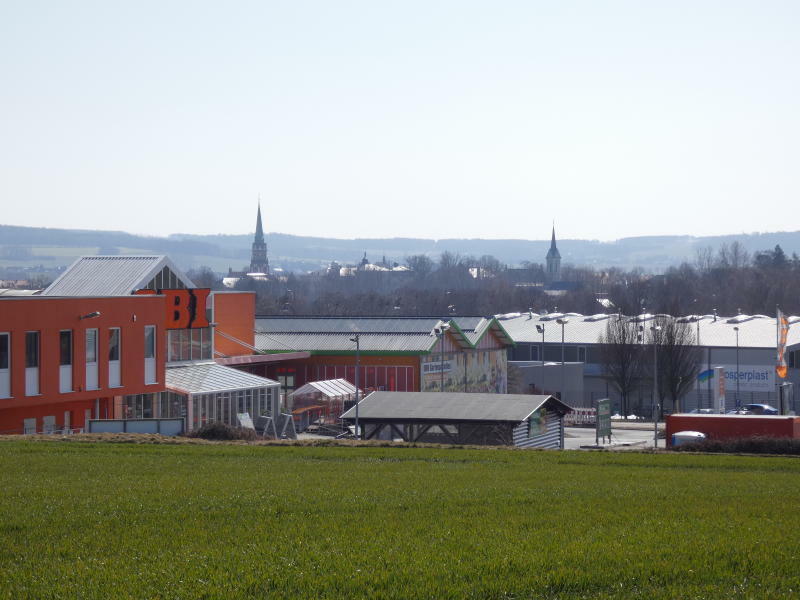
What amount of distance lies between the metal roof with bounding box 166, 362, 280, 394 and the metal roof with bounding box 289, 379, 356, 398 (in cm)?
505

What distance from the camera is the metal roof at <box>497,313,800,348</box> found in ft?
268

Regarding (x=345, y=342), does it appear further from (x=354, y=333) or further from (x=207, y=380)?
(x=207, y=380)

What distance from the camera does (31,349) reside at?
35.4m

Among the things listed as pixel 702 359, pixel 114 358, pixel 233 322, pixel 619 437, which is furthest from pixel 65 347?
pixel 702 359

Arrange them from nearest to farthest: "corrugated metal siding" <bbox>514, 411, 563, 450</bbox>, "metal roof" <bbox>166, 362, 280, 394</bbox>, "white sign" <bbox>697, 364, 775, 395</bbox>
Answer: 1. "corrugated metal siding" <bbox>514, 411, 563, 450</bbox>
2. "metal roof" <bbox>166, 362, 280, 394</bbox>
3. "white sign" <bbox>697, 364, 775, 395</bbox>

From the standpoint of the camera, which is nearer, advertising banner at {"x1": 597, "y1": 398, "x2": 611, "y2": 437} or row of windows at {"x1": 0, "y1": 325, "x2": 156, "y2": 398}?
row of windows at {"x1": 0, "y1": 325, "x2": 156, "y2": 398}

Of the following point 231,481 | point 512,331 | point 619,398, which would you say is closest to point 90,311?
point 231,481

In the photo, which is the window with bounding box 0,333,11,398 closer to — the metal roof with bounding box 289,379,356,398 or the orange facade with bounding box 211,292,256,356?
the orange facade with bounding box 211,292,256,356

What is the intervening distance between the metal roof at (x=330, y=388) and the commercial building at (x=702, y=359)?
21072 mm

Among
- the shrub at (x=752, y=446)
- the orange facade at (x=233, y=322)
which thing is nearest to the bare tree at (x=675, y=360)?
the orange facade at (x=233, y=322)

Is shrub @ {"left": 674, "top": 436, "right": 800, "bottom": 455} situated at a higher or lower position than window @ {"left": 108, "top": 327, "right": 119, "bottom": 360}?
lower

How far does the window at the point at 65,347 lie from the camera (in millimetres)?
36562

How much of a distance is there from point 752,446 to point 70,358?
22.5 metres

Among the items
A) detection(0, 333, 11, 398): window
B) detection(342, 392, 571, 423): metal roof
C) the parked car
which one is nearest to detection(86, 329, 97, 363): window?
detection(0, 333, 11, 398): window
